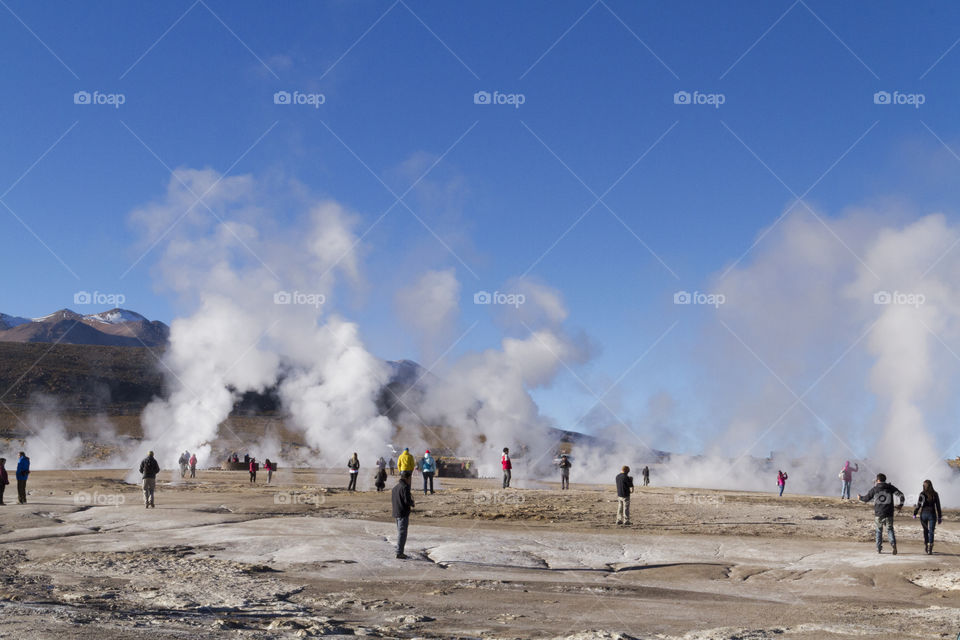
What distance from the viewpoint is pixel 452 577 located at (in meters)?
14.3

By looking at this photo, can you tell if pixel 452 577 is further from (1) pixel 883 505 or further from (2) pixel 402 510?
(1) pixel 883 505

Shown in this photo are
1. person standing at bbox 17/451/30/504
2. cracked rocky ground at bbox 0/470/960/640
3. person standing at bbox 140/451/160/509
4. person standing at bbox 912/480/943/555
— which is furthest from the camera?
person standing at bbox 17/451/30/504

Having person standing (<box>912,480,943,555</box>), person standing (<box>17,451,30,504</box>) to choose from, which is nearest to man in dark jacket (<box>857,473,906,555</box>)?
person standing (<box>912,480,943,555</box>)

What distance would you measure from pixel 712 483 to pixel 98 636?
247ft

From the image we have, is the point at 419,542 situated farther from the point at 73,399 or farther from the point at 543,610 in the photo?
the point at 73,399

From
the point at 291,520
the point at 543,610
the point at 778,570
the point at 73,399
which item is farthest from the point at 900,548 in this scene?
the point at 73,399

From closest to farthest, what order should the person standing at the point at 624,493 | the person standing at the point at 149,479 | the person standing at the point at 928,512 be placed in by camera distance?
the person standing at the point at 928,512 < the person standing at the point at 624,493 < the person standing at the point at 149,479

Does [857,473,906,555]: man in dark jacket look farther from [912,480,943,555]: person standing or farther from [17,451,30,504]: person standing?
[17,451,30,504]: person standing

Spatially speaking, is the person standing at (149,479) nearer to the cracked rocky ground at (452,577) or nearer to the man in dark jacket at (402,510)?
the cracked rocky ground at (452,577)

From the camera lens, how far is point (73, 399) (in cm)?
13625

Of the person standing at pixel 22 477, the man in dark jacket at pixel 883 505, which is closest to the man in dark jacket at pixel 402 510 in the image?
the man in dark jacket at pixel 883 505

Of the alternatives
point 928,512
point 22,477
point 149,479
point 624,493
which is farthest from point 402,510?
point 22,477

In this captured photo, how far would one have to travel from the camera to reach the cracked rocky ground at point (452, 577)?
33.4ft

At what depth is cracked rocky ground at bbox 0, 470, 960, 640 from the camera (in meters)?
10.2
